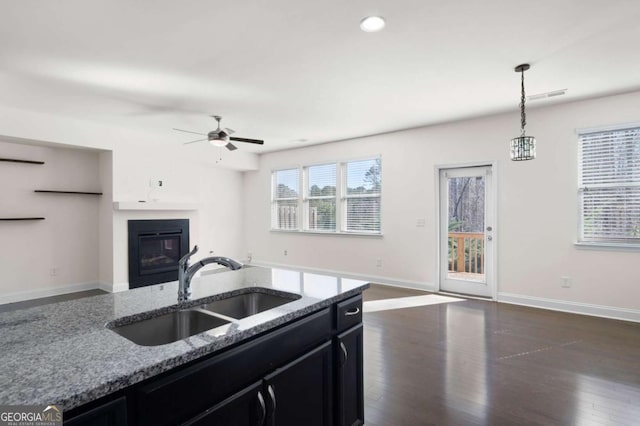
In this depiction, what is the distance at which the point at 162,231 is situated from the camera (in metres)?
6.10

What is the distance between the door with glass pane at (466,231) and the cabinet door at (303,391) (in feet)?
13.4

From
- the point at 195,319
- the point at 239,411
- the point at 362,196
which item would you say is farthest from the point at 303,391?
the point at 362,196

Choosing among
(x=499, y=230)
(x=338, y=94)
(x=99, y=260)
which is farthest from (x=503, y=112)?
(x=99, y=260)

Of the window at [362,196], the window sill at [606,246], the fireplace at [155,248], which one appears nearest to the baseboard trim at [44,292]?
the fireplace at [155,248]

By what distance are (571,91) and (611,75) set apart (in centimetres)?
44

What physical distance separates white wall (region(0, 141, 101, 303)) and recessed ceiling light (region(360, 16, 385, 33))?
5243 mm

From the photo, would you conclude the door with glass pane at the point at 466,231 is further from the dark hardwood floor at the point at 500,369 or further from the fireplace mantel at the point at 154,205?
the fireplace mantel at the point at 154,205

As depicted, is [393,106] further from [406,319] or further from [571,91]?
[406,319]

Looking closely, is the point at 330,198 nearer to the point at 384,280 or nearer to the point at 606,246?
the point at 384,280

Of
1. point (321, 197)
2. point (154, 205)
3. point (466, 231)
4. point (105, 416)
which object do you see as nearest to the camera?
point (105, 416)

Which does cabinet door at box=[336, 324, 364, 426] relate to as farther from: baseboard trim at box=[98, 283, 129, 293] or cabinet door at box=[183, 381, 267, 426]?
baseboard trim at box=[98, 283, 129, 293]

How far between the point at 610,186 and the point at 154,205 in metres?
6.57

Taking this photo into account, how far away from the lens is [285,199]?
7609 millimetres

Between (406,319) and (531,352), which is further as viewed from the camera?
(406,319)
